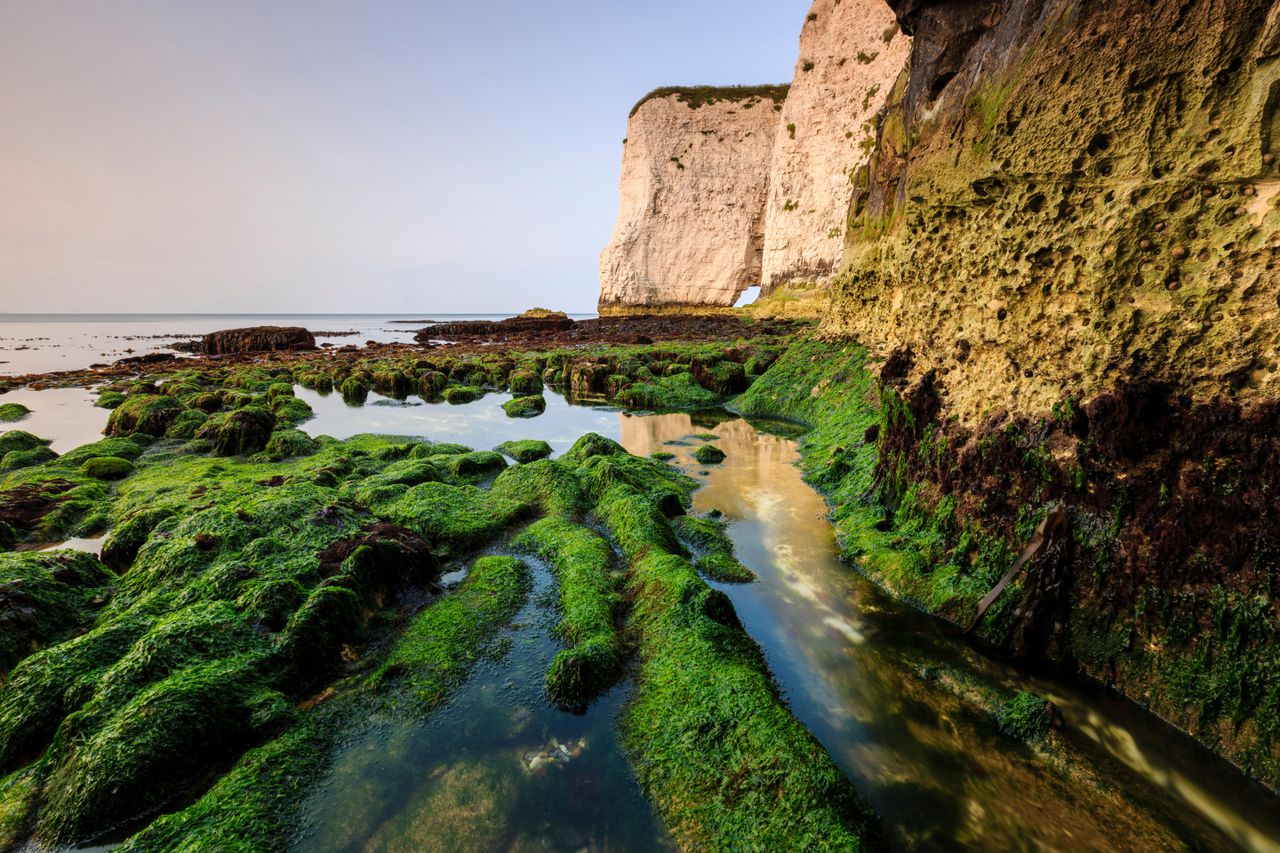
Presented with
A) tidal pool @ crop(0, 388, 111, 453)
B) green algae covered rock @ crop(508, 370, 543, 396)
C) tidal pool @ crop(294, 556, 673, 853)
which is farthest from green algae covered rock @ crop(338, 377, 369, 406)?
tidal pool @ crop(294, 556, 673, 853)

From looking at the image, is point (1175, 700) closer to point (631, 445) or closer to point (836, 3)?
point (631, 445)

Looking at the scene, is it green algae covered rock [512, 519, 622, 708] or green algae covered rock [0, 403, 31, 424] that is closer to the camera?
green algae covered rock [512, 519, 622, 708]

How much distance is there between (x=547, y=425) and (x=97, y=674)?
1037 cm

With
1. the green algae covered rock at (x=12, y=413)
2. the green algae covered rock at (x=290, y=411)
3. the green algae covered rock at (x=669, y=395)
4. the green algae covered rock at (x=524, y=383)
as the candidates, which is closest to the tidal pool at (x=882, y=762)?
the green algae covered rock at (x=669, y=395)

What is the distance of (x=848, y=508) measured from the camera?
6.86 meters

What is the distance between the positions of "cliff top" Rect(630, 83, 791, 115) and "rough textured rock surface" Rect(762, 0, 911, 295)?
11429 millimetres

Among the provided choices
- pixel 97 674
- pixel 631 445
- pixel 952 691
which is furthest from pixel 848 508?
pixel 97 674

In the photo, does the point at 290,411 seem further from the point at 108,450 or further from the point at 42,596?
the point at 42,596

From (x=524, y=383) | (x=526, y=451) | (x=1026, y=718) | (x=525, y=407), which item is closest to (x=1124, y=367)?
(x=1026, y=718)

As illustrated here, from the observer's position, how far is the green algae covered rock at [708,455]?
31.5ft

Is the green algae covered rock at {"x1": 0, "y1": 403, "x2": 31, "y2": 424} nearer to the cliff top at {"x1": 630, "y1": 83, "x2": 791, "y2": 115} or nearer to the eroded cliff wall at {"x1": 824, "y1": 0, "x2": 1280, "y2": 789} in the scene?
the eroded cliff wall at {"x1": 824, "y1": 0, "x2": 1280, "y2": 789}

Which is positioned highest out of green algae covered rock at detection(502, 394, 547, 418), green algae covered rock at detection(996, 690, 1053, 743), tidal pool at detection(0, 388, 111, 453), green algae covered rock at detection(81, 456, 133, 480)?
green algae covered rock at detection(502, 394, 547, 418)

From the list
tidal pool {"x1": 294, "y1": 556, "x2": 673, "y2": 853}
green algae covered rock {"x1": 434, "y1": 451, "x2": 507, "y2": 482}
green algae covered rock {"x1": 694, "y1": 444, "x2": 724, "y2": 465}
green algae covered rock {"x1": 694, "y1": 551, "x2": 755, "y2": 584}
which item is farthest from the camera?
green algae covered rock {"x1": 694, "y1": 444, "x2": 724, "y2": 465}

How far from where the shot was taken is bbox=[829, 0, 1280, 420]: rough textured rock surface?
10.8 feet
